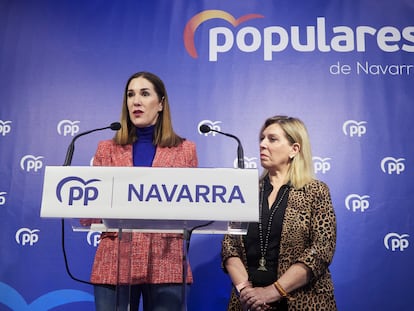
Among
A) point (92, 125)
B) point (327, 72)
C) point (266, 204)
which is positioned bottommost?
point (266, 204)

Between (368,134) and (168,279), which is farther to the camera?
(368,134)

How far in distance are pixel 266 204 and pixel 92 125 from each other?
1464 mm

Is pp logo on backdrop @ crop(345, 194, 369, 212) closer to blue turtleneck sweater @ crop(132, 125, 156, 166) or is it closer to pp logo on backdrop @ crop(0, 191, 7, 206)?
blue turtleneck sweater @ crop(132, 125, 156, 166)

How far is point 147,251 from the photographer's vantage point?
2.02m

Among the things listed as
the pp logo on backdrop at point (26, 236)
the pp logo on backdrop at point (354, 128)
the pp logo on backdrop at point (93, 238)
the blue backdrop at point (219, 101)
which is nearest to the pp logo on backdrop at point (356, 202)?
the blue backdrop at point (219, 101)

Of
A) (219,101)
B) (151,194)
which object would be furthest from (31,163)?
(151,194)

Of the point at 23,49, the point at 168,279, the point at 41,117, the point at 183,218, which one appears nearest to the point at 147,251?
the point at 168,279

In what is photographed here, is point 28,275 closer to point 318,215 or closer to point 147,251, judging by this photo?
point 147,251

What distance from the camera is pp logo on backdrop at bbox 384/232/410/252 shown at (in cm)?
328

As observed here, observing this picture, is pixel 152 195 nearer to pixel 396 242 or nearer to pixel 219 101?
pixel 219 101

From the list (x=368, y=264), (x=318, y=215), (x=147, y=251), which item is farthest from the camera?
(x=368, y=264)

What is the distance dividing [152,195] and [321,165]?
191 cm

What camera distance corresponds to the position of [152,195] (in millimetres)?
1782

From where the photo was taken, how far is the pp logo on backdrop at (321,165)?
11.3 ft
